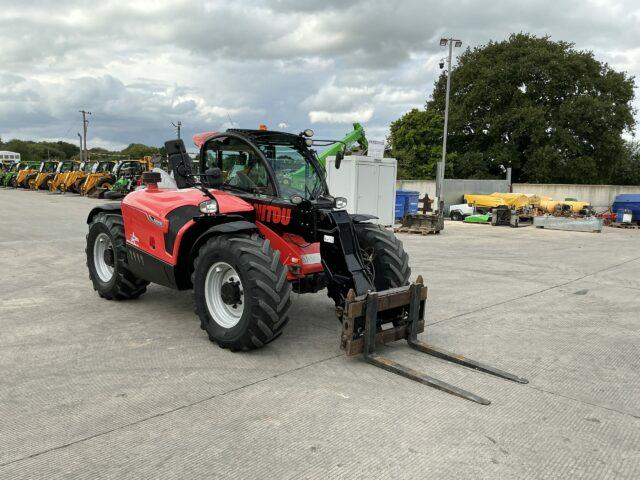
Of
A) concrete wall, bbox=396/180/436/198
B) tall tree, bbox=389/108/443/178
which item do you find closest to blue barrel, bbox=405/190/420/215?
concrete wall, bbox=396/180/436/198

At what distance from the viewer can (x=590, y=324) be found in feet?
20.8

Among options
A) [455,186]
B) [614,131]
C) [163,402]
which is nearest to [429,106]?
[614,131]

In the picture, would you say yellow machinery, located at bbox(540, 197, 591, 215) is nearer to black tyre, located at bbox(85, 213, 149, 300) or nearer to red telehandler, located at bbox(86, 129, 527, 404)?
red telehandler, located at bbox(86, 129, 527, 404)

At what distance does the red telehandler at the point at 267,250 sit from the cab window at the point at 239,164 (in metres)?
0.01

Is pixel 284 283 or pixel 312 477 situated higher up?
pixel 284 283

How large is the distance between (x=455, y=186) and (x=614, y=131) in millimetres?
18009

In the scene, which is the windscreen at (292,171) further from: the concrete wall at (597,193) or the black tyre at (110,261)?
the concrete wall at (597,193)

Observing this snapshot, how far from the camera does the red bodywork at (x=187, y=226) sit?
17.3 feet

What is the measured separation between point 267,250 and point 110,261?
3039 millimetres

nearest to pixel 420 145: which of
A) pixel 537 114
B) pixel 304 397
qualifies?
pixel 537 114

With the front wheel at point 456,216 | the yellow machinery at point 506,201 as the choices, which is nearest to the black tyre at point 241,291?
the yellow machinery at point 506,201

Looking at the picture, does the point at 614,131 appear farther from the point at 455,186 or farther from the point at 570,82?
the point at 455,186

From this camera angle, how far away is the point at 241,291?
4855 millimetres

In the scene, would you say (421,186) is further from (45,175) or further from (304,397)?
(45,175)
